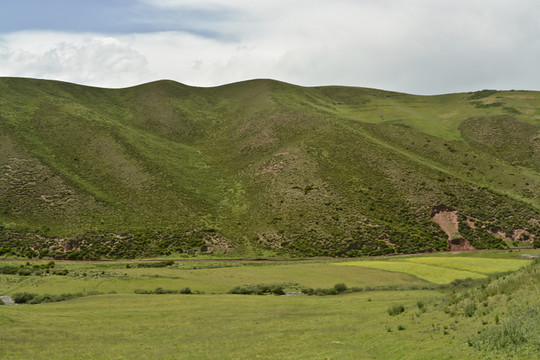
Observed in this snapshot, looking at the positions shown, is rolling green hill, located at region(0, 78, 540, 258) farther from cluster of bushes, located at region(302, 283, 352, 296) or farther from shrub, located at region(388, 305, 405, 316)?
shrub, located at region(388, 305, 405, 316)

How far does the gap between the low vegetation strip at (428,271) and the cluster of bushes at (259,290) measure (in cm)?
1643

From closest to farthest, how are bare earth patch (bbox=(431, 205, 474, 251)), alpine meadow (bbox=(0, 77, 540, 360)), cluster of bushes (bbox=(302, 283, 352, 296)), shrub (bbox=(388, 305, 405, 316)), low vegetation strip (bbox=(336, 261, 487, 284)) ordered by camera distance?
alpine meadow (bbox=(0, 77, 540, 360)), shrub (bbox=(388, 305, 405, 316)), cluster of bushes (bbox=(302, 283, 352, 296)), low vegetation strip (bbox=(336, 261, 487, 284)), bare earth patch (bbox=(431, 205, 474, 251))

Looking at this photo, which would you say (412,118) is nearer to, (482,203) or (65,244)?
(482,203)

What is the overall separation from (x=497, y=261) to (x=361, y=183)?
133 ft

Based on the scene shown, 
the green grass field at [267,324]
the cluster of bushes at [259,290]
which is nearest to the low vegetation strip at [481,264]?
the green grass field at [267,324]

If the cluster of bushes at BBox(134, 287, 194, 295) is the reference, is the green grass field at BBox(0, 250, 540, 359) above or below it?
above

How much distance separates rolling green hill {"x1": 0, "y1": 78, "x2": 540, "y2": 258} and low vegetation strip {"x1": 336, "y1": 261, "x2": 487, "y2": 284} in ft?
52.8

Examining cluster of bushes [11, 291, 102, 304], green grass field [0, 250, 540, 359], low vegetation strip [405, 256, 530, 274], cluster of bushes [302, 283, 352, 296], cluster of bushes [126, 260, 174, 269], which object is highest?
green grass field [0, 250, 540, 359]

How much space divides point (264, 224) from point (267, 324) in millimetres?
54197

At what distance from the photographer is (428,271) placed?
4834 cm

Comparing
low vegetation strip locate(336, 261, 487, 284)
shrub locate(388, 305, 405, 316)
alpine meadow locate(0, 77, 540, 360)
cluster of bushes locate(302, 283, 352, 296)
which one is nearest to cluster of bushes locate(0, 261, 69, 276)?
alpine meadow locate(0, 77, 540, 360)

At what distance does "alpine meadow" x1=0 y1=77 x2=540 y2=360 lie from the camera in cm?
2142

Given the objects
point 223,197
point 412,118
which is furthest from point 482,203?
point 412,118

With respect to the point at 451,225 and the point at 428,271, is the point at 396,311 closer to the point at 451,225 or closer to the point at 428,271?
the point at 428,271
